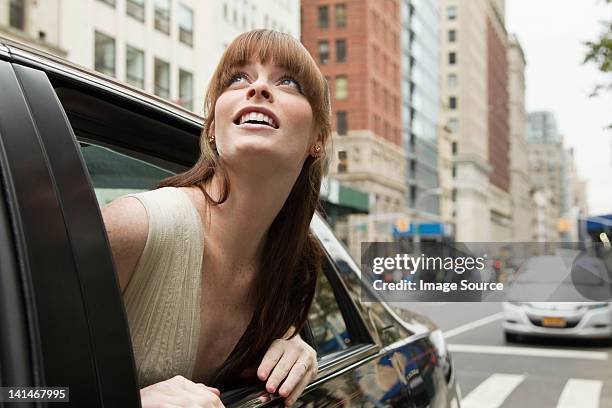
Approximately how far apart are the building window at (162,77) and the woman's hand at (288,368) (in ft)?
83.0

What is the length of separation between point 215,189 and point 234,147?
0.17 meters

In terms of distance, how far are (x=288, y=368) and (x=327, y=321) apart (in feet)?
3.38

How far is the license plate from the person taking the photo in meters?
→ 9.86

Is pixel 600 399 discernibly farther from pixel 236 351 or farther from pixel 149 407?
pixel 149 407

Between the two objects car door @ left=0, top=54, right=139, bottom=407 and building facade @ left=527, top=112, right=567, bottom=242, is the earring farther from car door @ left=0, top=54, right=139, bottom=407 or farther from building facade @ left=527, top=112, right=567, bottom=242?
building facade @ left=527, top=112, right=567, bottom=242

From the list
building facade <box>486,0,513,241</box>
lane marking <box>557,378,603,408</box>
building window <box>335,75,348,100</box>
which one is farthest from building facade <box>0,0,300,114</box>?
building facade <box>486,0,513,241</box>

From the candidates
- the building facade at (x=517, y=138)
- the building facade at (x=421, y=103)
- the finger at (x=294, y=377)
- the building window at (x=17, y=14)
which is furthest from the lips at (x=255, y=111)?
the building facade at (x=517, y=138)

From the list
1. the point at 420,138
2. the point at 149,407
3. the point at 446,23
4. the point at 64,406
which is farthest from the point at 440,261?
the point at 446,23

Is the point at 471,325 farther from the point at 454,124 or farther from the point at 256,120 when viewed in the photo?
the point at 454,124

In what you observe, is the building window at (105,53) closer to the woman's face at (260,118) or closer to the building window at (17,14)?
the building window at (17,14)

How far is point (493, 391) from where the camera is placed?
759cm

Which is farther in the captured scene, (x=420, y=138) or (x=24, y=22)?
(x=420, y=138)

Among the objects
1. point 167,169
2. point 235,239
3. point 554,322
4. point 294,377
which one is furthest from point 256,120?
point 554,322

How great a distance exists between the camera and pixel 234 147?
1.52 meters
